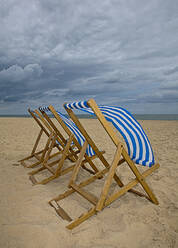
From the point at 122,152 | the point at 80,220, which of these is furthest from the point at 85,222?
the point at 122,152

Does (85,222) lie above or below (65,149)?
below

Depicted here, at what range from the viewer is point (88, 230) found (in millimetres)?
1932

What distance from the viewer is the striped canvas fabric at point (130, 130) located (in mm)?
2289

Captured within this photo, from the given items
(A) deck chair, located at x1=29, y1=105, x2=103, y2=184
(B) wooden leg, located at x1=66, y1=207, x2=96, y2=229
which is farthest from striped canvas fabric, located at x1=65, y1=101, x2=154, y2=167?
(B) wooden leg, located at x1=66, y1=207, x2=96, y2=229

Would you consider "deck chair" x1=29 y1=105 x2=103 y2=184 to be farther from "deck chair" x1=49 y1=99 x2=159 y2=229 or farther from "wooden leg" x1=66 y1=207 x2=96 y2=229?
"wooden leg" x1=66 y1=207 x2=96 y2=229

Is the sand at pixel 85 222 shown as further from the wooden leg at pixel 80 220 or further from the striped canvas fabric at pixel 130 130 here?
the striped canvas fabric at pixel 130 130

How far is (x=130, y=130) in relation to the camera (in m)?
2.38

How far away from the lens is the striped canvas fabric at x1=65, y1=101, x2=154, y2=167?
2289 mm

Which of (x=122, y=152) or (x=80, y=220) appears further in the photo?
(x=122, y=152)

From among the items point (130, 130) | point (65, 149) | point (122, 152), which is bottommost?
point (65, 149)

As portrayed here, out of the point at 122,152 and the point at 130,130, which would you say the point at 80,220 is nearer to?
the point at 122,152

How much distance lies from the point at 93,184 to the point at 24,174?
148 cm

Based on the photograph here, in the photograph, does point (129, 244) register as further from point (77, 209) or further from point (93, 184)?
point (93, 184)

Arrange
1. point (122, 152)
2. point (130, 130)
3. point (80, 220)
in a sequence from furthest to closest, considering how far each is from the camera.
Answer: point (130, 130) → point (122, 152) → point (80, 220)
